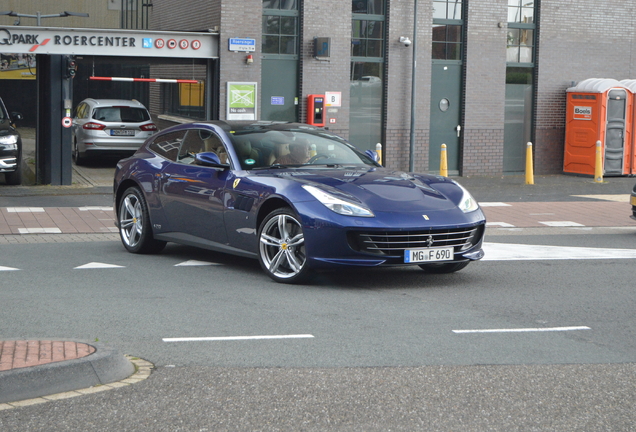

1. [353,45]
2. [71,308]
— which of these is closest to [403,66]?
[353,45]

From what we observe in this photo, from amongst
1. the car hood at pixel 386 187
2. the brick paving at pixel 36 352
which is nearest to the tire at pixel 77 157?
the car hood at pixel 386 187

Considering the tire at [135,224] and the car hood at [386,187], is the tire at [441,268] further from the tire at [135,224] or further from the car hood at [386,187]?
the tire at [135,224]

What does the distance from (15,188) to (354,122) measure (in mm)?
7665

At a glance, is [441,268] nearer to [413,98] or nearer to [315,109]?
[315,109]

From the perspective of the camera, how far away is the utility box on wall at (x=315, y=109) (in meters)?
20.8

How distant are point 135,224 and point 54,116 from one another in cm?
856

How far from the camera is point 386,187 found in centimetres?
845

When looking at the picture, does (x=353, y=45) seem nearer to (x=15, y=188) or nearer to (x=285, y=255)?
(x=15, y=188)

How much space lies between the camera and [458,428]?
15.0 ft

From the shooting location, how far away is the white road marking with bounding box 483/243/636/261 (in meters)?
10.5

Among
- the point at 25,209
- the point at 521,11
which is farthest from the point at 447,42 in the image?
the point at 25,209

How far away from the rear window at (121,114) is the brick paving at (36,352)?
54.1 ft

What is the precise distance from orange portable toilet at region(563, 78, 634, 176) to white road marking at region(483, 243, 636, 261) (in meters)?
11.7

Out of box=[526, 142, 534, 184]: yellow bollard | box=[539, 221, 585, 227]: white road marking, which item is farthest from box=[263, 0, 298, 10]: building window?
box=[539, 221, 585, 227]: white road marking
